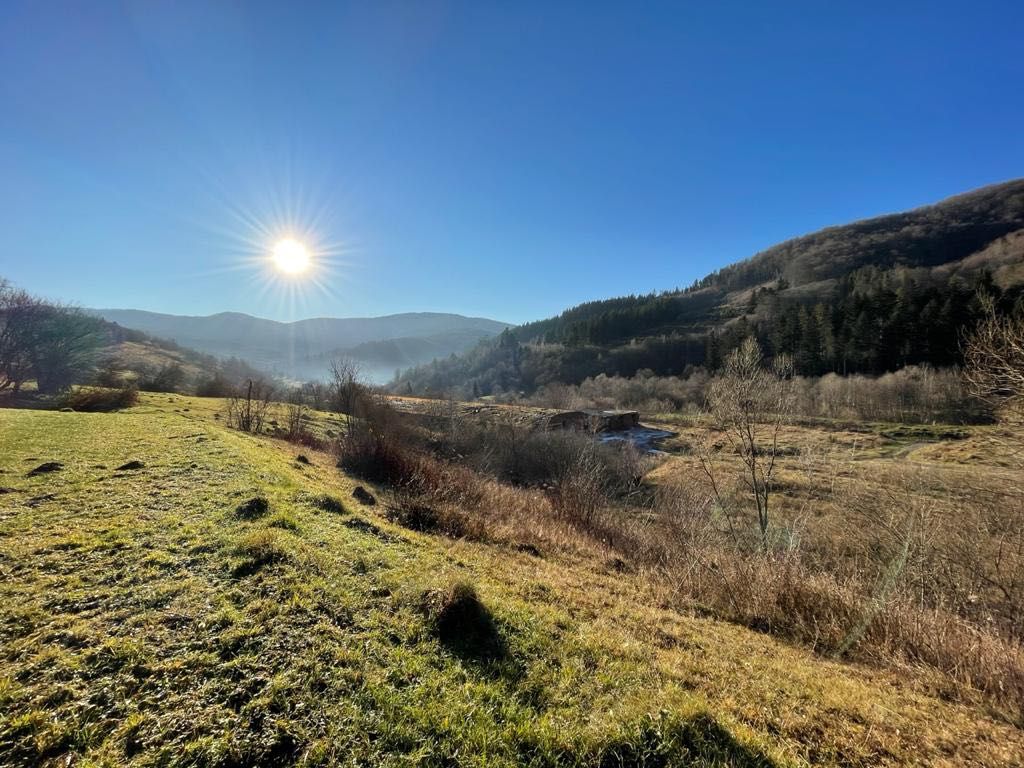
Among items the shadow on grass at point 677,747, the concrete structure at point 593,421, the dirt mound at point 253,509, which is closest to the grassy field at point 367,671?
the shadow on grass at point 677,747

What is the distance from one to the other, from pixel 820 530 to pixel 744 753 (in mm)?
12599

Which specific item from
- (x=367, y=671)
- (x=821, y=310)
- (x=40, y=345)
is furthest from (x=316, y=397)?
(x=821, y=310)

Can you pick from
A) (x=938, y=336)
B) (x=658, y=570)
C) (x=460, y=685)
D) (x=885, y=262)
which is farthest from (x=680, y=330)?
(x=460, y=685)

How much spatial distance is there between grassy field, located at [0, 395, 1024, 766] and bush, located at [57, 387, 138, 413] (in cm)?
2523

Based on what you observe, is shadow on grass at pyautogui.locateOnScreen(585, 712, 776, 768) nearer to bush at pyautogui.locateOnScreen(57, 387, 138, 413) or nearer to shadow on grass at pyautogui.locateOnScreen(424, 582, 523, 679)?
shadow on grass at pyautogui.locateOnScreen(424, 582, 523, 679)

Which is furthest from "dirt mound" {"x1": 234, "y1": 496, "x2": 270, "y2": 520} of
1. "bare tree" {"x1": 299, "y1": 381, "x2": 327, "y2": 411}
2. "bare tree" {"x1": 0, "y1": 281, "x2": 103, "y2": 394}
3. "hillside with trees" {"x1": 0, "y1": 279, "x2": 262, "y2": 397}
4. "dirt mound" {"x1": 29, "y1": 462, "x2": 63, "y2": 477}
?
"bare tree" {"x1": 0, "y1": 281, "x2": 103, "y2": 394}

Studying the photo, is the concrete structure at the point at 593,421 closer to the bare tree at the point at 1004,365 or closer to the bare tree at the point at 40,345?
the bare tree at the point at 1004,365

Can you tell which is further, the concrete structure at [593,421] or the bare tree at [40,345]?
the bare tree at [40,345]

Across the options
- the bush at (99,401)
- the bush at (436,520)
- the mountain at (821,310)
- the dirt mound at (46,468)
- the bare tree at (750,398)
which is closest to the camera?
the dirt mound at (46,468)

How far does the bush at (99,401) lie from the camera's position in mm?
25312

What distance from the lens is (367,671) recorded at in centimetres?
407

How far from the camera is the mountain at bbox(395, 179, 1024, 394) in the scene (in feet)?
165

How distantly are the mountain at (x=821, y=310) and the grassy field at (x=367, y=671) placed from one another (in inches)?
1295

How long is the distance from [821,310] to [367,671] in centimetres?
8096
